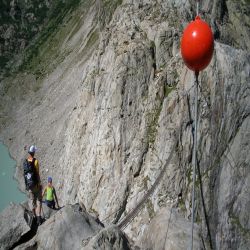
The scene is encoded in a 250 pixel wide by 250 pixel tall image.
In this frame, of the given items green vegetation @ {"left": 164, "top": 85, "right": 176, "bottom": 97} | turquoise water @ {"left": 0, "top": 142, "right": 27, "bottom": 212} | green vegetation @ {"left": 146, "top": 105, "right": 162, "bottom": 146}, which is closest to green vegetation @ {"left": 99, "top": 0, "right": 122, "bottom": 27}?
turquoise water @ {"left": 0, "top": 142, "right": 27, "bottom": 212}

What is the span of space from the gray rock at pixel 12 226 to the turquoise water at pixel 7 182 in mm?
33106

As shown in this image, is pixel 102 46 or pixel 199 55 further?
pixel 102 46

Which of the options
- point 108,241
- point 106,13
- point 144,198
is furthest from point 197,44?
point 106,13

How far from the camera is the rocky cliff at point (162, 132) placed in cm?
1975

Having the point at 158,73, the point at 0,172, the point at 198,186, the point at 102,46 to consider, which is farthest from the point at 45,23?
the point at 198,186

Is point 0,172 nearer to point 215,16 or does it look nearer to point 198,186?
point 215,16

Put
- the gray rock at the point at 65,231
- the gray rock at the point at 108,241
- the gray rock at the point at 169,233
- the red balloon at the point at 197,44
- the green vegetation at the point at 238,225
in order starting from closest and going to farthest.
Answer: the red balloon at the point at 197,44 → the gray rock at the point at 108,241 → the gray rock at the point at 65,231 → the gray rock at the point at 169,233 → the green vegetation at the point at 238,225

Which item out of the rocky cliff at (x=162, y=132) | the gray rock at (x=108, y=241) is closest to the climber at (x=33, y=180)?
the gray rock at (x=108, y=241)

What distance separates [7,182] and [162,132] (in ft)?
123

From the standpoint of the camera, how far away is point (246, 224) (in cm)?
1986

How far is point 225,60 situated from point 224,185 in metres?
5.10

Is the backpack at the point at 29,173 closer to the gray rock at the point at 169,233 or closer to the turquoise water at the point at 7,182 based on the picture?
the gray rock at the point at 169,233

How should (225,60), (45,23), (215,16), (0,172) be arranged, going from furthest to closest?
(45,23), (0,172), (215,16), (225,60)

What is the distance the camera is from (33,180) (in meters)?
17.4
